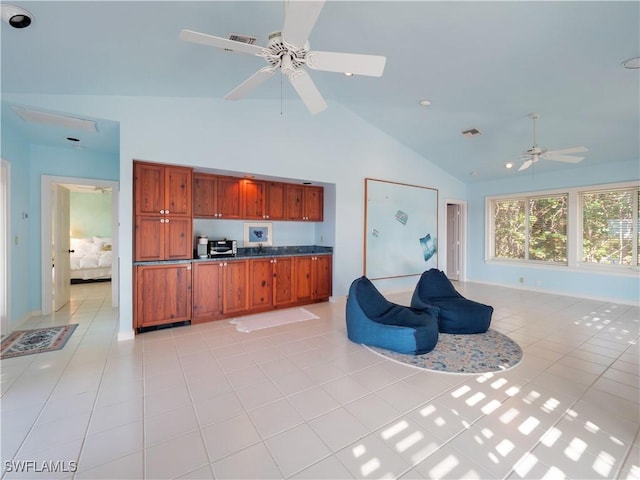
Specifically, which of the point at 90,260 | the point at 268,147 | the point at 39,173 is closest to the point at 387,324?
the point at 268,147

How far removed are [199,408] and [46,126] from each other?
3911mm

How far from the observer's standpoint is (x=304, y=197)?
5590mm

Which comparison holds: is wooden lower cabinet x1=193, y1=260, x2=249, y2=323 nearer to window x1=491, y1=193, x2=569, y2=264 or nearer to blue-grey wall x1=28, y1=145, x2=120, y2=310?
blue-grey wall x1=28, y1=145, x2=120, y2=310

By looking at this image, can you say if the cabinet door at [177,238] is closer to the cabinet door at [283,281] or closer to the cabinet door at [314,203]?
the cabinet door at [283,281]

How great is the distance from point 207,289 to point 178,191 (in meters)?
1.44

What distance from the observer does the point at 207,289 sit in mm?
4258

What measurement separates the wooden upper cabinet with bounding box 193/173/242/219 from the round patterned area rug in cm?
305

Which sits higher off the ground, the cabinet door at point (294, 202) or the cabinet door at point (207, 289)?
the cabinet door at point (294, 202)

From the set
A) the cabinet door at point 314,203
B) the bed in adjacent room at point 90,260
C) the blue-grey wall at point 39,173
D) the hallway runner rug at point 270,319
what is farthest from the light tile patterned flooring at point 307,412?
the bed in adjacent room at point 90,260

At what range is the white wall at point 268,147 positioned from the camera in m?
3.58

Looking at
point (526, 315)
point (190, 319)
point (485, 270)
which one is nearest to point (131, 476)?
point (190, 319)

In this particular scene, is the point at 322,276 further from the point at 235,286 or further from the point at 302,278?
the point at 235,286

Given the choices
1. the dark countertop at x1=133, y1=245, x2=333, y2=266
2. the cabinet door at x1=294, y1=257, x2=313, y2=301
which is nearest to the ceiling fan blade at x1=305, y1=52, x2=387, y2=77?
the dark countertop at x1=133, y1=245, x2=333, y2=266

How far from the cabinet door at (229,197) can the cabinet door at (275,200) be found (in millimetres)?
522
